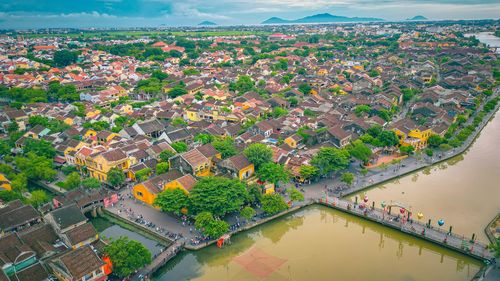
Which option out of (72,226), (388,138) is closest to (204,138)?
(72,226)

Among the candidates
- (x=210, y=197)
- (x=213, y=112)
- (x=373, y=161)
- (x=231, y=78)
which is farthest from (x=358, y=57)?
(x=210, y=197)

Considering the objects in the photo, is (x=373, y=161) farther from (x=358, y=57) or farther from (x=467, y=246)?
(x=358, y=57)

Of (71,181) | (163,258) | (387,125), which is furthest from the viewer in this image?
(387,125)

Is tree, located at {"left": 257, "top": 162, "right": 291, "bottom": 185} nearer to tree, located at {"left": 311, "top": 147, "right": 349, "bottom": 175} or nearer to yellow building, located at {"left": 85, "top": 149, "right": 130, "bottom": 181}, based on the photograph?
tree, located at {"left": 311, "top": 147, "right": 349, "bottom": 175}

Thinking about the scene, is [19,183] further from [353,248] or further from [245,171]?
[353,248]

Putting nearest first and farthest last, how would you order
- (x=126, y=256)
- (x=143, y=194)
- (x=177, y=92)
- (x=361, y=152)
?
(x=126, y=256), (x=143, y=194), (x=361, y=152), (x=177, y=92)

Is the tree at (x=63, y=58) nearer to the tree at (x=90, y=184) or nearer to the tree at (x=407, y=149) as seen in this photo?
the tree at (x=90, y=184)

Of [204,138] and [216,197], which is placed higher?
[216,197]

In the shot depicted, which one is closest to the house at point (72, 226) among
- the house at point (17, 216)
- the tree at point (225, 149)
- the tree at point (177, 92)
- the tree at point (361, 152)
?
the house at point (17, 216)
